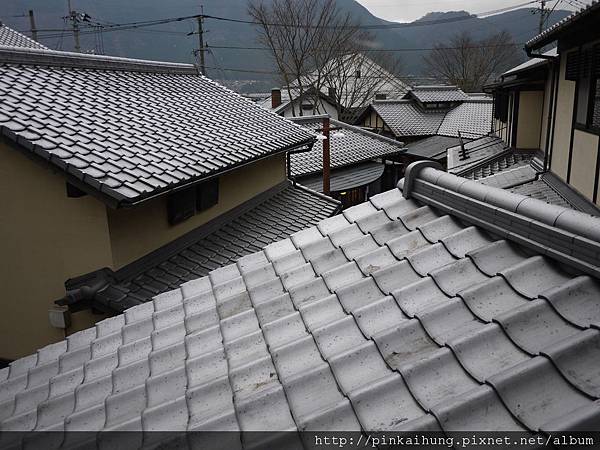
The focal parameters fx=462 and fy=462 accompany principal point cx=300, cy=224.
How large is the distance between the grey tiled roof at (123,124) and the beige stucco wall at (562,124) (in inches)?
249

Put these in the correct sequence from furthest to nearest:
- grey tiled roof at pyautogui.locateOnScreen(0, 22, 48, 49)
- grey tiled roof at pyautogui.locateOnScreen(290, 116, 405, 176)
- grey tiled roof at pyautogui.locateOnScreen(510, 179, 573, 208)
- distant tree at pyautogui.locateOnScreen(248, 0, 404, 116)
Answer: distant tree at pyautogui.locateOnScreen(248, 0, 404, 116) → grey tiled roof at pyautogui.locateOnScreen(0, 22, 48, 49) → grey tiled roof at pyautogui.locateOnScreen(290, 116, 405, 176) → grey tiled roof at pyautogui.locateOnScreen(510, 179, 573, 208)

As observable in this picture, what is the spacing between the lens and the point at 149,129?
8656mm

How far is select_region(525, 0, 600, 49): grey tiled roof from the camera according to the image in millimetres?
6976

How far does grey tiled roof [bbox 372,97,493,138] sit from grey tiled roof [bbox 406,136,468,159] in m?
0.95

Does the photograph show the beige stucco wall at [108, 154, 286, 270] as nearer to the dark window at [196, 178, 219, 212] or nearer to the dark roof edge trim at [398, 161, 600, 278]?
the dark window at [196, 178, 219, 212]

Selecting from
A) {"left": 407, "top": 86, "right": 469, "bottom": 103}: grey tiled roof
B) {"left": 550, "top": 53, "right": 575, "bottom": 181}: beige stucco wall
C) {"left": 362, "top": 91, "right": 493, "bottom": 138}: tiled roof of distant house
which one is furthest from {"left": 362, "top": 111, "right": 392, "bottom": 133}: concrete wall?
{"left": 550, "top": 53, "right": 575, "bottom": 181}: beige stucco wall

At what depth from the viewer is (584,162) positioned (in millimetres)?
9156

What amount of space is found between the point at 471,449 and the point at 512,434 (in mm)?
194

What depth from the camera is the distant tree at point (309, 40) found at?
3566cm

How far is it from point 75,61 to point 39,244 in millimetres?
4511

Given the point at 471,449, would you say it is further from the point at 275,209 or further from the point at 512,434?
the point at 275,209

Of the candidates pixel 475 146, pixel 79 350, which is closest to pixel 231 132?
pixel 79 350

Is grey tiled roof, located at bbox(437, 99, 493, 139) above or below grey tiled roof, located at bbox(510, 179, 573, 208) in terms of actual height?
below

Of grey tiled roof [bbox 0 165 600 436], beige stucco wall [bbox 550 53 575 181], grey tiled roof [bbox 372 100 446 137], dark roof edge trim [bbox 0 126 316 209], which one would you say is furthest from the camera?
grey tiled roof [bbox 372 100 446 137]
